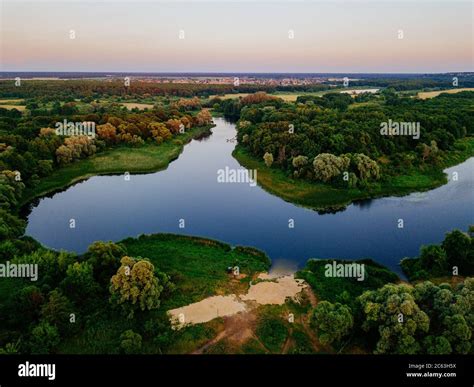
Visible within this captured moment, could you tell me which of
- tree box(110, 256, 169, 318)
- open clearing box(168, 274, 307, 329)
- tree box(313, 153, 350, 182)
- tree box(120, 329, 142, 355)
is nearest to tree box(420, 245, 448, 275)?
open clearing box(168, 274, 307, 329)

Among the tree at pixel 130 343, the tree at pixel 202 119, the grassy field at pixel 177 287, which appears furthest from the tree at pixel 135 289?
the tree at pixel 202 119

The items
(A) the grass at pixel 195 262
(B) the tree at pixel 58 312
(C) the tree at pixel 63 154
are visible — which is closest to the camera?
(B) the tree at pixel 58 312

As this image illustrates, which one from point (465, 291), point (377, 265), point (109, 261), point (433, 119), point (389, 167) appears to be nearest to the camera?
point (465, 291)

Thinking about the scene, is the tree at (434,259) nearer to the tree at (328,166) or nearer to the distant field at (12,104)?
the tree at (328,166)

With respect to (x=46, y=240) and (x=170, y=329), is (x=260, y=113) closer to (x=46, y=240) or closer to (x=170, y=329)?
(x=46, y=240)

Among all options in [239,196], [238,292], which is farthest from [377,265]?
[239,196]

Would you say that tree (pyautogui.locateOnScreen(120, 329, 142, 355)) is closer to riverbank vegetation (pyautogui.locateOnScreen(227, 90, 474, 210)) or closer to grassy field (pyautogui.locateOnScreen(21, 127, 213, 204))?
riverbank vegetation (pyautogui.locateOnScreen(227, 90, 474, 210))

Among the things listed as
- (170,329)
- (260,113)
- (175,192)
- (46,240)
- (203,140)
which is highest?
(260,113)
